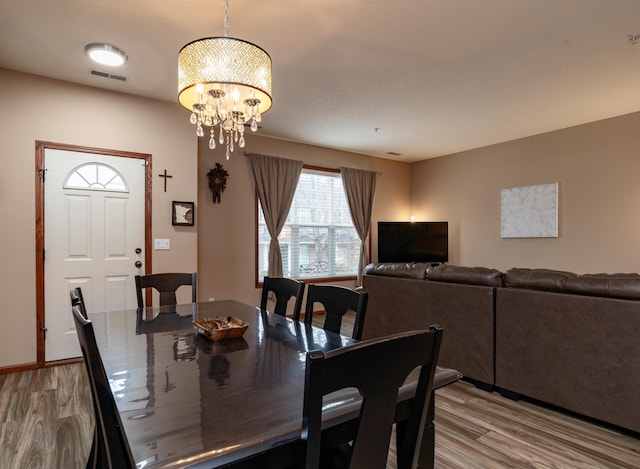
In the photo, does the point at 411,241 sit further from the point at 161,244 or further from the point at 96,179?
the point at 96,179

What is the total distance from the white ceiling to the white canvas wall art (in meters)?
1.04

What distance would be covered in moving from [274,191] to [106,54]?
270cm

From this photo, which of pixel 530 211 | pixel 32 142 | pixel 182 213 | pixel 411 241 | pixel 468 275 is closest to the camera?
pixel 468 275

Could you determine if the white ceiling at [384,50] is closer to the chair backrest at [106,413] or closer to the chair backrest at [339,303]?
the chair backrest at [339,303]

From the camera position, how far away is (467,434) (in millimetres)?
2273

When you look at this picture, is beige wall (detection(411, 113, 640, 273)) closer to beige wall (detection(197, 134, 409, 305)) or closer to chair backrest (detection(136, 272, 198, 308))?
beige wall (detection(197, 134, 409, 305))

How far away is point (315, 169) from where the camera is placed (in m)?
5.86

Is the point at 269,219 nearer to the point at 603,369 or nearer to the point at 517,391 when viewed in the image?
the point at 517,391

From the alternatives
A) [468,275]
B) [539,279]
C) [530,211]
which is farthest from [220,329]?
[530,211]

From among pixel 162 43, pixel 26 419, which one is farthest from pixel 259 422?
pixel 162 43

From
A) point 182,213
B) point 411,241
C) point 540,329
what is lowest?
point 540,329

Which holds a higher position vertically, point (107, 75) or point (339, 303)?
point (107, 75)

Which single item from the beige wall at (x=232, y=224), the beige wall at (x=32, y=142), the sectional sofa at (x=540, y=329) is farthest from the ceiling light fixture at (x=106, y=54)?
Answer: the sectional sofa at (x=540, y=329)

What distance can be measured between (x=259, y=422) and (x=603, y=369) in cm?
234
